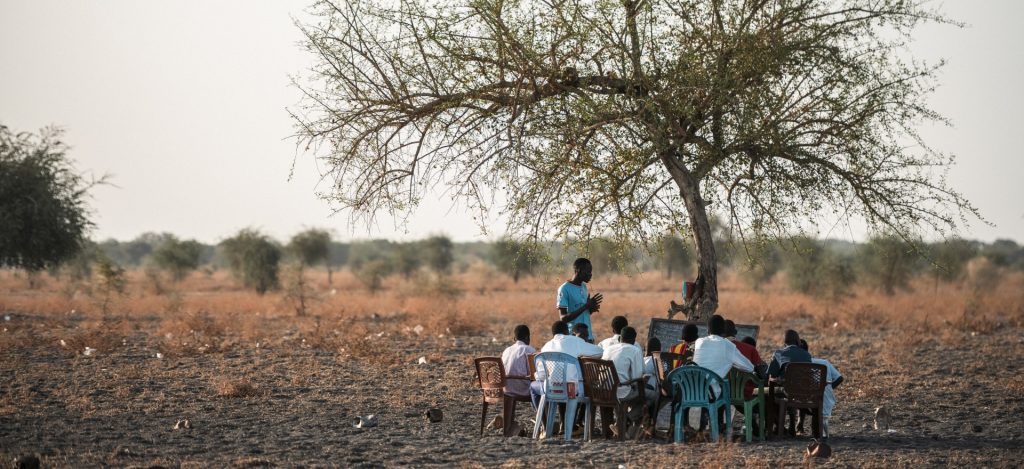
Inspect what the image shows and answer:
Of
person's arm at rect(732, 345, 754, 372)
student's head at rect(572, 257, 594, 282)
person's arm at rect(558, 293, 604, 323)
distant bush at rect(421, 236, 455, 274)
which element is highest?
distant bush at rect(421, 236, 455, 274)

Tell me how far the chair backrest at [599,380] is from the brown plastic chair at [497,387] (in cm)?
81

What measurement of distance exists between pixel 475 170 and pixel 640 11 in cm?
263

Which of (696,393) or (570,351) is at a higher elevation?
(570,351)

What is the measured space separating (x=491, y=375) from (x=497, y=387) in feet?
0.97

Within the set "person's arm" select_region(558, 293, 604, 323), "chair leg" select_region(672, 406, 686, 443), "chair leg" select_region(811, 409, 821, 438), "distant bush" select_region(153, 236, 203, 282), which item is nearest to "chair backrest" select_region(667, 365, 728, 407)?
"chair leg" select_region(672, 406, 686, 443)

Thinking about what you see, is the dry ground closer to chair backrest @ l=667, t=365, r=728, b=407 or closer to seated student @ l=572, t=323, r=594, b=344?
chair backrest @ l=667, t=365, r=728, b=407

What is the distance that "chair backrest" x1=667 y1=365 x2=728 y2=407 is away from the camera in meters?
9.54

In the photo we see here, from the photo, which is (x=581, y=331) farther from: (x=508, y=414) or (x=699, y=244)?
(x=699, y=244)

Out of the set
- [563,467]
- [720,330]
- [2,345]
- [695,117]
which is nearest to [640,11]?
[695,117]

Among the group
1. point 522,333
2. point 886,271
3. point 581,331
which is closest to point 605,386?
point 581,331

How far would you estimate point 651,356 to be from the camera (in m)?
10.3

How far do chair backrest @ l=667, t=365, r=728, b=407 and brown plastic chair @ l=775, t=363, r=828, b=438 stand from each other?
0.82 meters

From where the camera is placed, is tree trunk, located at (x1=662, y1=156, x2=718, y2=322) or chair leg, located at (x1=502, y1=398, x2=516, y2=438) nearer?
chair leg, located at (x1=502, y1=398, x2=516, y2=438)

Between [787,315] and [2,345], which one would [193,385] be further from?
[787,315]
